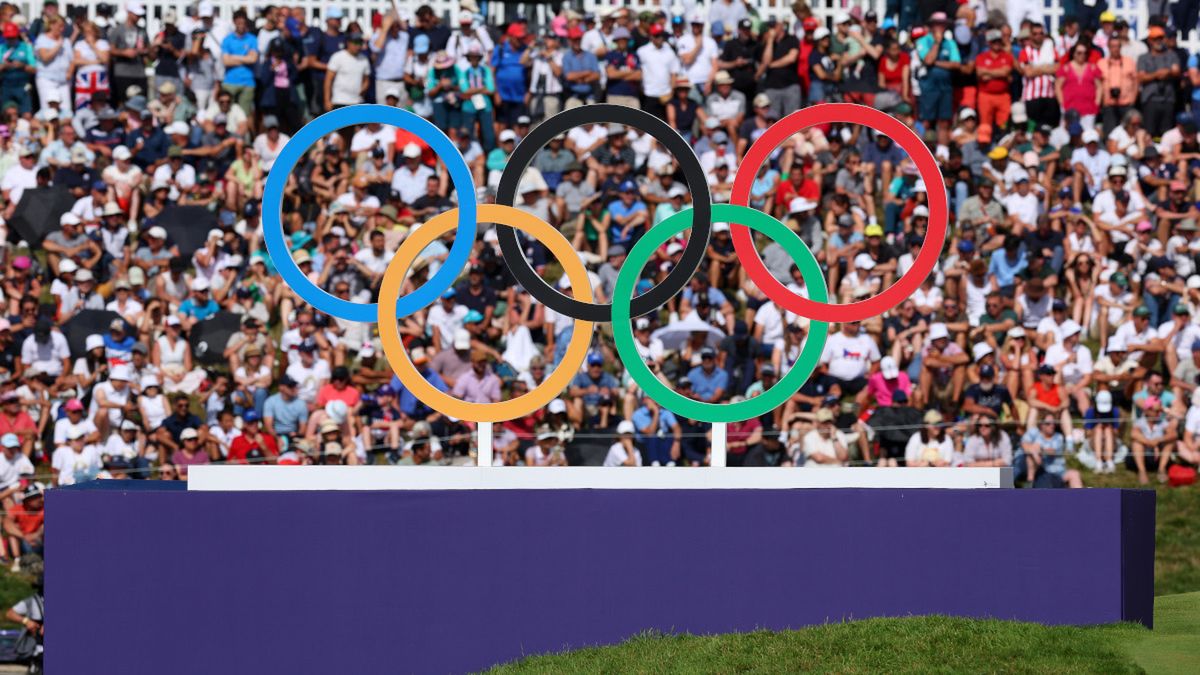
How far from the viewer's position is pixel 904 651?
1105 cm

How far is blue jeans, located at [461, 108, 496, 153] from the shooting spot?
22.9 meters

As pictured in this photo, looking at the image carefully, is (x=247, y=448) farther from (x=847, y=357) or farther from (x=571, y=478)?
(x=571, y=478)

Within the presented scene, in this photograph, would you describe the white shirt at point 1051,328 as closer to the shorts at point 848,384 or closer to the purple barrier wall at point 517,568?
the shorts at point 848,384

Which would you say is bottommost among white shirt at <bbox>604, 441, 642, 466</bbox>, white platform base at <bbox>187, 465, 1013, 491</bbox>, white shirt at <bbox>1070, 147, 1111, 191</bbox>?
white shirt at <bbox>604, 441, 642, 466</bbox>

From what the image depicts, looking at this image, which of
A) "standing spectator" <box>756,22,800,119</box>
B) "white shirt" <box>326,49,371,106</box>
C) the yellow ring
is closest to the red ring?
the yellow ring

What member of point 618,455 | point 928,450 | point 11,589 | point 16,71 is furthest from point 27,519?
point 928,450

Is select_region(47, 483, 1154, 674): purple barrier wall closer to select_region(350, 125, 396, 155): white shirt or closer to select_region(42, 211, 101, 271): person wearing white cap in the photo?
select_region(42, 211, 101, 271): person wearing white cap

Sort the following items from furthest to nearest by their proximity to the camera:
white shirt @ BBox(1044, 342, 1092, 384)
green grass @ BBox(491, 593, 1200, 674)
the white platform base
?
white shirt @ BBox(1044, 342, 1092, 384)
the white platform base
green grass @ BBox(491, 593, 1200, 674)

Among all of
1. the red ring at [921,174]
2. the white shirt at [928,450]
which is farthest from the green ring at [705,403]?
the white shirt at [928,450]

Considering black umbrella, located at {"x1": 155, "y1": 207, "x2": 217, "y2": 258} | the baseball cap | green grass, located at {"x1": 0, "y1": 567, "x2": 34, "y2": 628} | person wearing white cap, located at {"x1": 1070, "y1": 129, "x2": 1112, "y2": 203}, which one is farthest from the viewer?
person wearing white cap, located at {"x1": 1070, "y1": 129, "x2": 1112, "y2": 203}

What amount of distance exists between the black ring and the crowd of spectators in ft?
16.2

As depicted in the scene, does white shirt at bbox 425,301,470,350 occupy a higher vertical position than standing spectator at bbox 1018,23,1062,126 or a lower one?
lower

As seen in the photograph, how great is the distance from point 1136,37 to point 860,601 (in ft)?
46.9

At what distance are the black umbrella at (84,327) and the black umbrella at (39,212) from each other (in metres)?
1.62
